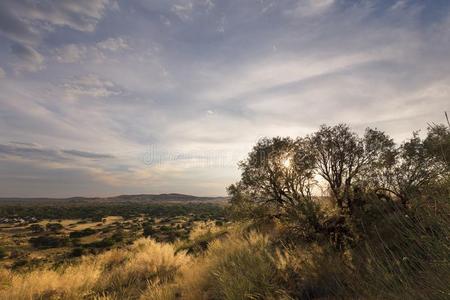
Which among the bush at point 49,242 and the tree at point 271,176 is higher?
the tree at point 271,176

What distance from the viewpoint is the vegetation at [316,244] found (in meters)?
4.31

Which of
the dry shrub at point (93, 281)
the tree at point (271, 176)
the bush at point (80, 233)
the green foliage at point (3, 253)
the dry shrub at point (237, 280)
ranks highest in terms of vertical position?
the tree at point (271, 176)

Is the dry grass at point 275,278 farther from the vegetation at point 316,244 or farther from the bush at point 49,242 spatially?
the bush at point 49,242

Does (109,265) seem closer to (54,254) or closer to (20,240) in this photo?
(54,254)

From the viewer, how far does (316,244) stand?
871 cm

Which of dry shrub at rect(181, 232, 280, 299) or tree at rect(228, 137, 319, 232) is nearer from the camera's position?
dry shrub at rect(181, 232, 280, 299)

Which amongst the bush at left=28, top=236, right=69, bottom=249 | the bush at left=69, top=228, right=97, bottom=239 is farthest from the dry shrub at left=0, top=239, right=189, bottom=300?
the bush at left=69, top=228, right=97, bottom=239

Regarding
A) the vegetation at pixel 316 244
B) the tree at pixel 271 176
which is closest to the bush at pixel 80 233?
the vegetation at pixel 316 244

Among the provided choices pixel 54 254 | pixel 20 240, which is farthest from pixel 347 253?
pixel 20 240

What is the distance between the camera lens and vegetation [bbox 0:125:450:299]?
4312mm

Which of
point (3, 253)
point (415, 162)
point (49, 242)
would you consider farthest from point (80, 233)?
point (415, 162)

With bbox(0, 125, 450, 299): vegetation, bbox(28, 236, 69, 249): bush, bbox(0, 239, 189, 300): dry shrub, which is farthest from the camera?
bbox(28, 236, 69, 249): bush

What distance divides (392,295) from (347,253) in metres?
4.03

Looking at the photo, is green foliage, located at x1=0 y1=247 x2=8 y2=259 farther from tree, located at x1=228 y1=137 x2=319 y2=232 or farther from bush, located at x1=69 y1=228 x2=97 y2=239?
tree, located at x1=228 y1=137 x2=319 y2=232
